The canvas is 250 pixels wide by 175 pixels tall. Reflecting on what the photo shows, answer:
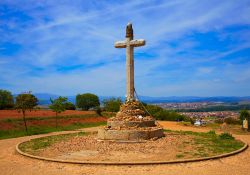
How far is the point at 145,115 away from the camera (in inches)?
722

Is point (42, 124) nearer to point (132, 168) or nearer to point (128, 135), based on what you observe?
point (128, 135)

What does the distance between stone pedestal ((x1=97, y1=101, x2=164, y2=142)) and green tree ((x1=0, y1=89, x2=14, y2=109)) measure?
3464 centimetres

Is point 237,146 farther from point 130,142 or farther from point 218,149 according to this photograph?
point 130,142

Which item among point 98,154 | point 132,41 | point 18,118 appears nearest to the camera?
point 98,154

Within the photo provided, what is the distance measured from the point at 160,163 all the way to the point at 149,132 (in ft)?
16.8

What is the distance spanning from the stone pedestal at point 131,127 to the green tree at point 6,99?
3464 cm

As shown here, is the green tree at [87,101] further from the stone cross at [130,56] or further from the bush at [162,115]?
the stone cross at [130,56]

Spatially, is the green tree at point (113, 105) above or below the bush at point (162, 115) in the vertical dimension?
above

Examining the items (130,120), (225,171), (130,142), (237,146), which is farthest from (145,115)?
(225,171)

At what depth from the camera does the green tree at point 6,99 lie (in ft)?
158

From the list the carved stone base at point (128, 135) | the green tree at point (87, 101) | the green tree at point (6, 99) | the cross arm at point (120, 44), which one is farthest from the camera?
the green tree at point (87, 101)

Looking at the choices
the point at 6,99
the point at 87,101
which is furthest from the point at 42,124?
the point at 87,101

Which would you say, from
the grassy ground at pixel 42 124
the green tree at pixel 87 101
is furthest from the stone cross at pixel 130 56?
the green tree at pixel 87 101

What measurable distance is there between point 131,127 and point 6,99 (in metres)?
38.9
